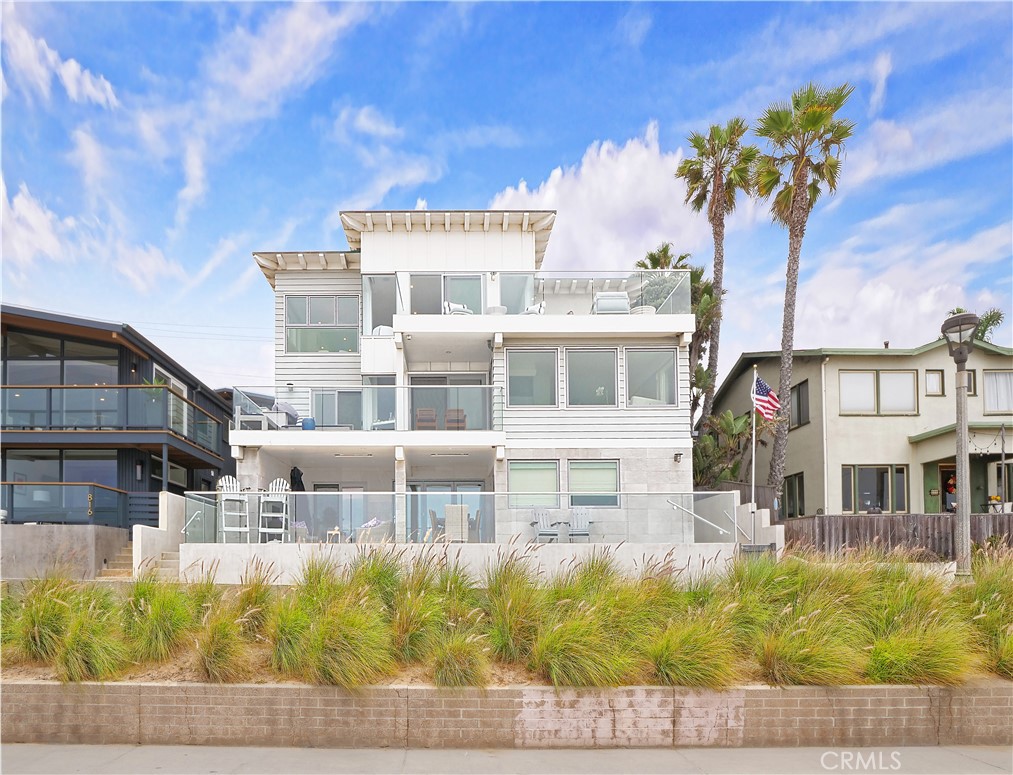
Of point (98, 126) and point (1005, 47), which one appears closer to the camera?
point (1005, 47)

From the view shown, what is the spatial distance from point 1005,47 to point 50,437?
24.4 m

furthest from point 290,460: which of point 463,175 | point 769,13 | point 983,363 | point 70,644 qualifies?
point 983,363

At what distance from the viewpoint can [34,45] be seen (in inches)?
760

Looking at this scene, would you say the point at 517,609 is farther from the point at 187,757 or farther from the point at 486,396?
the point at 486,396

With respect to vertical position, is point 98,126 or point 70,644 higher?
point 98,126

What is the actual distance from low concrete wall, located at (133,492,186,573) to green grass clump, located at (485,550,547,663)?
29.4ft

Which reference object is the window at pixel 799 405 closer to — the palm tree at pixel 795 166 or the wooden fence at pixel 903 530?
the palm tree at pixel 795 166

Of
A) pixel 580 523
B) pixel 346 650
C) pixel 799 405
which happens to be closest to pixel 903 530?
pixel 580 523

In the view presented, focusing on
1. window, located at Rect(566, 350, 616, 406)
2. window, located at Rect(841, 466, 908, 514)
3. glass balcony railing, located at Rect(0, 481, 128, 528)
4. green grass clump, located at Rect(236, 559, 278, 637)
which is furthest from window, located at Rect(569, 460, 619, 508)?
green grass clump, located at Rect(236, 559, 278, 637)

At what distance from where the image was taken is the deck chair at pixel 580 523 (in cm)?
1631

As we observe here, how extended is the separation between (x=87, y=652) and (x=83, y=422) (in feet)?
46.7

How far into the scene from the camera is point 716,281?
27.2 metres

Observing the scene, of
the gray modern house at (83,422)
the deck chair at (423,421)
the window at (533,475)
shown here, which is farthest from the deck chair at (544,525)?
the gray modern house at (83,422)

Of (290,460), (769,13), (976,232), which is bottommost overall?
(290,460)
